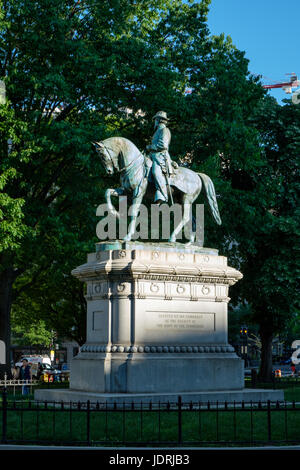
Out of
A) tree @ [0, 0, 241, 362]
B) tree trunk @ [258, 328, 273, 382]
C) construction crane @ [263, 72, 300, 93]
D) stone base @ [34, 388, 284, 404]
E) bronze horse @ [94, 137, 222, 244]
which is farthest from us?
construction crane @ [263, 72, 300, 93]

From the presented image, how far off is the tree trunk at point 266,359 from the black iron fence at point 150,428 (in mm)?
20916

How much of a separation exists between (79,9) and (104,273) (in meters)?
16.8

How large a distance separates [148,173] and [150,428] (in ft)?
26.7

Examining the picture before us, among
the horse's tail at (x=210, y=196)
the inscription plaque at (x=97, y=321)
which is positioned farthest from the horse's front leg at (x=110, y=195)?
the horse's tail at (x=210, y=196)

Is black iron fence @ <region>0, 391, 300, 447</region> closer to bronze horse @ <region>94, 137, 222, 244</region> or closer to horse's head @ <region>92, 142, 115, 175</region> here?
bronze horse @ <region>94, 137, 222, 244</region>

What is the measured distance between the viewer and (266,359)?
37.8 metres

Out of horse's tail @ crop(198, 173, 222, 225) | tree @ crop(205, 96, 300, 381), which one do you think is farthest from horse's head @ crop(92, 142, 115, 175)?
tree @ crop(205, 96, 300, 381)

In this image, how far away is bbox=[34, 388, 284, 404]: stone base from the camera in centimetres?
1712

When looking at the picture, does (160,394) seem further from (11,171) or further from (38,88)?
(38,88)

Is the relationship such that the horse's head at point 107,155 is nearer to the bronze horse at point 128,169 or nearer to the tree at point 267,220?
the bronze horse at point 128,169

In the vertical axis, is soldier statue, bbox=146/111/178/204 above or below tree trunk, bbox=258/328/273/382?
above

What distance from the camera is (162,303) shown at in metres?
19.2

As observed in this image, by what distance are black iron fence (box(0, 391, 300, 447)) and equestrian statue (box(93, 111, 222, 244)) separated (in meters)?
5.84
